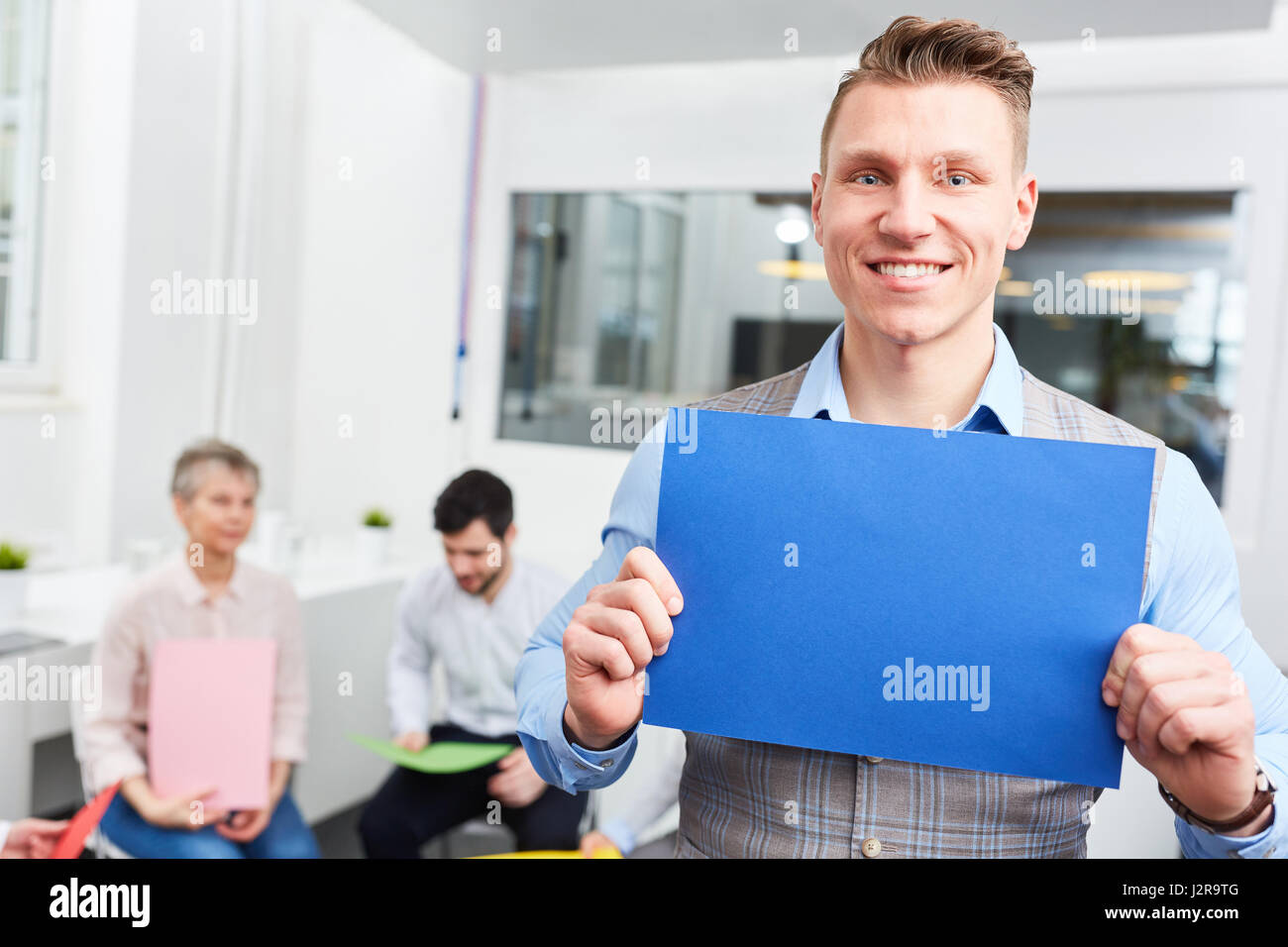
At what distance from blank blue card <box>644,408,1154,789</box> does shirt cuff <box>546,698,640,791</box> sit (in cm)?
9

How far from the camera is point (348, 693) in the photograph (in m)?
3.03

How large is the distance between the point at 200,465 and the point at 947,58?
6.92 feet

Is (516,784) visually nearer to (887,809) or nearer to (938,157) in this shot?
(887,809)

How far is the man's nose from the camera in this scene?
0.81m

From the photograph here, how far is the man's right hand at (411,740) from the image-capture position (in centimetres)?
260

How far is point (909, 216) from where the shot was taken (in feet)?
2.67

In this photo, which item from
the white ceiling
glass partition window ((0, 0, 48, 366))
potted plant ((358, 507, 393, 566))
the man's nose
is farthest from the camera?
potted plant ((358, 507, 393, 566))

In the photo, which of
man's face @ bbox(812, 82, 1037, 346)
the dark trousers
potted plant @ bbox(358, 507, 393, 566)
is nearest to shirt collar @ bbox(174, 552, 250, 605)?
the dark trousers

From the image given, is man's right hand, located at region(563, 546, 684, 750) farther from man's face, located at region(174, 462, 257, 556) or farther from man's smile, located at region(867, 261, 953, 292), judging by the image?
man's face, located at region(174, 462, 257, 556)

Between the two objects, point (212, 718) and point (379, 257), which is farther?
point (379, 257)

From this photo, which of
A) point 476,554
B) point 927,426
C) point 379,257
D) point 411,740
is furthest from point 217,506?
point 927,426

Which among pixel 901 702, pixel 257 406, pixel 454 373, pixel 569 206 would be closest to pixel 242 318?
pixel 257 406

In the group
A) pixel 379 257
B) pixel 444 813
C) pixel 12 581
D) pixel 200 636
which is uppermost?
pixel 379 257

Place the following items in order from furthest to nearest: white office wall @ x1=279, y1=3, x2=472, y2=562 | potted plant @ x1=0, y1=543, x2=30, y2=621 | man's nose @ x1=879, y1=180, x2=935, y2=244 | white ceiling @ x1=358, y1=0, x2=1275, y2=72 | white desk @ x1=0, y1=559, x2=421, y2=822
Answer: white office wall @ x1=279, y1=3, x2=472, y2=562
white desk @ x1=0, y1=559, x2=421, y2=822
potted plant @ x1=0, y1=543, x2=30, y2=621
white ceiling @ x1=358, y1=0, x2=1275, y2=72
man's nose @ x1=879, y1=180, x2=935, y2=244
